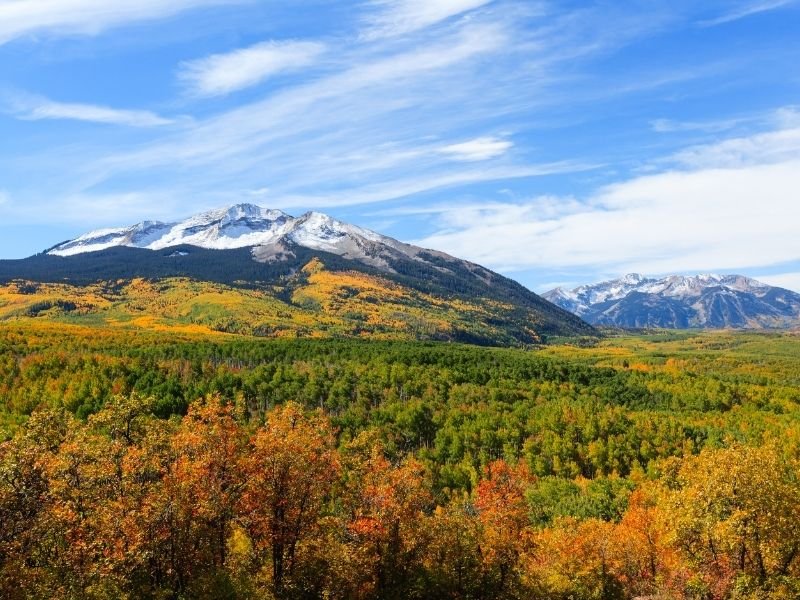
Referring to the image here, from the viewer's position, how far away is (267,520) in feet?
167

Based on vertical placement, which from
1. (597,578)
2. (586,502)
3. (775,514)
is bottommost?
(586,502)

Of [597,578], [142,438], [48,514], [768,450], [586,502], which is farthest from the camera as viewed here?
[586,502]

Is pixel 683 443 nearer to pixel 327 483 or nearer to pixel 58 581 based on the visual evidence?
pixel 327 483

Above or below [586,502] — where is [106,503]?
above

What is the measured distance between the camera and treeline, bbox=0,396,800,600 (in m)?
41.5

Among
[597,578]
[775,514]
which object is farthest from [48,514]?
[597,578]

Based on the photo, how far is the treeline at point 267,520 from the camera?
4147 cm

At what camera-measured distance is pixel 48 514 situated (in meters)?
39.4

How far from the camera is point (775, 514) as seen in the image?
51812mm

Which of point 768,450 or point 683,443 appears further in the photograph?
point 683,443

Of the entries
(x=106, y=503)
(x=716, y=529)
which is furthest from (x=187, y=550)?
(x=716, y=529)

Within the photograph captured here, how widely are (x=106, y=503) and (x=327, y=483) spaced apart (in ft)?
58.5

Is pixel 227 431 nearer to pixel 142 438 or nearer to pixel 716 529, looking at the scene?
pixel 142 438

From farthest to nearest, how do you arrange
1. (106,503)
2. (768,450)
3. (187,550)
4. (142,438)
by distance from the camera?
(768,450), (142,438), (187,550), (106,503)
